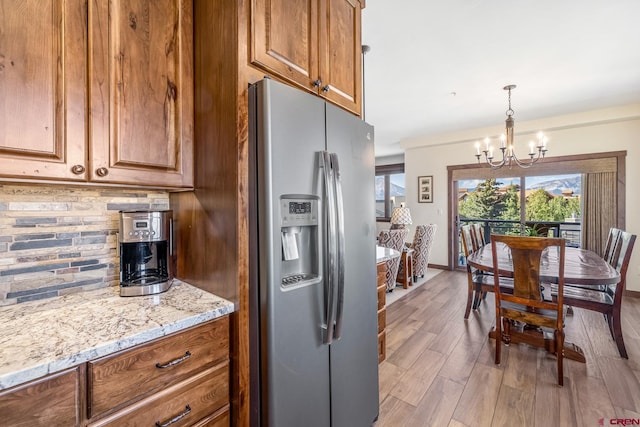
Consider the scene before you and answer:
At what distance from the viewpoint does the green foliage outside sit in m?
4.66

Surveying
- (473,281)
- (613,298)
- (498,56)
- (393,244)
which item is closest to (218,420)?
(473,281)

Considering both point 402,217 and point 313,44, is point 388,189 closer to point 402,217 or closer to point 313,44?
point 402,217

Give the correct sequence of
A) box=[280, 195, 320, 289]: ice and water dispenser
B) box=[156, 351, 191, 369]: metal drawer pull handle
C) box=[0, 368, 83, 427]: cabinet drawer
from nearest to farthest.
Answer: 1. box=[0, 368, 83, 427]: cabinet drawer
2. box=[156, 351, 191, 369]: metal drawer pull handle
3. box=[280, 195, 320, 289]: ice and water dispenser

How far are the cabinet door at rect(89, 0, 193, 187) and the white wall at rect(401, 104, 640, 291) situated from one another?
4.82 metres

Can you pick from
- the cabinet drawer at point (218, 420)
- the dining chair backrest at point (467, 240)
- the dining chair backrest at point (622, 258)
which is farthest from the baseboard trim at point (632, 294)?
the cabinet drawer at point (218, 420)

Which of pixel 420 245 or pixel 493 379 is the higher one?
pixel 420 245

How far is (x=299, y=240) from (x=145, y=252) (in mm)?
768

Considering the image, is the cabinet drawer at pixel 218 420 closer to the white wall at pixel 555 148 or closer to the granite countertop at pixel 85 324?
the granite countertop at pixel 85 324

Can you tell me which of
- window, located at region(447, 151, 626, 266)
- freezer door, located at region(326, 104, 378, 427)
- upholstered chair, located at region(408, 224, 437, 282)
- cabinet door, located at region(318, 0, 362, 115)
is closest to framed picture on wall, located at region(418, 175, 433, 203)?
window, located at region(447, 151, 626, 266)

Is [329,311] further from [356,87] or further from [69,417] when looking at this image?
[356,87]

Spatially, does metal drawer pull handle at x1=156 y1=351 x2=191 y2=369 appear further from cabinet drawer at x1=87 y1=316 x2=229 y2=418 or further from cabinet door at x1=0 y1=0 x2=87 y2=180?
cabinet door at x1=0 y1=0 x2=87 y2=180

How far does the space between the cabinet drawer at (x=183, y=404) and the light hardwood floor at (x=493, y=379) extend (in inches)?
44.1

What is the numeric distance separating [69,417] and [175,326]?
0.32 m

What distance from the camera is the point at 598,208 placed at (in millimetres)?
4199
